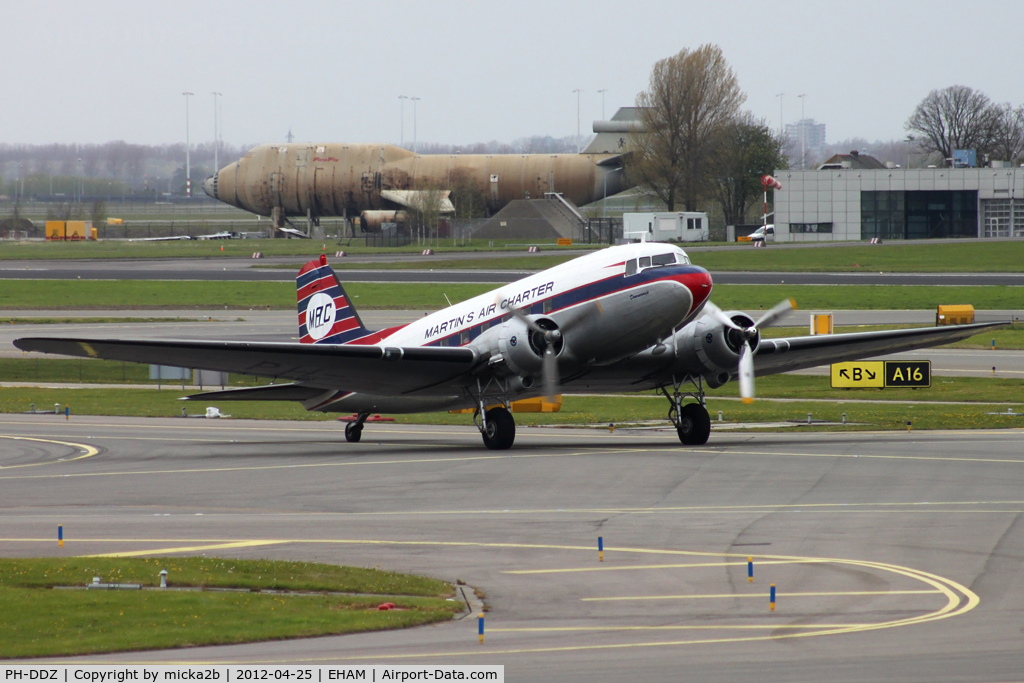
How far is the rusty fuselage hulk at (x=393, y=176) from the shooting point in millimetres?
142250

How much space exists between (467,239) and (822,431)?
106447 mm

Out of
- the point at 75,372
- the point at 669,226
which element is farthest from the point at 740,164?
the point at 75,372

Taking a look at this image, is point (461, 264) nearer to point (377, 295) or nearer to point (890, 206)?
point (377, 295)

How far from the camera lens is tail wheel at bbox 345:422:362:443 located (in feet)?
116

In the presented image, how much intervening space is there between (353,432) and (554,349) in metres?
8.70

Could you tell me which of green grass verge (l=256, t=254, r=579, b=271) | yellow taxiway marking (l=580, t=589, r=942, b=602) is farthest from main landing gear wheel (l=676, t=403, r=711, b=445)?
green grass verge (l=256, t=254, r=579, b=271)

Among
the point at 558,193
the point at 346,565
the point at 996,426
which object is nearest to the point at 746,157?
the point at 558,193

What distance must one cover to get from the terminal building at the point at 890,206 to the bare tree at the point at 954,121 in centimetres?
3676

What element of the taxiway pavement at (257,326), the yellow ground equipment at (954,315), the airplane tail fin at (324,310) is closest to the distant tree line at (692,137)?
the taxiway pavement at (257,326)

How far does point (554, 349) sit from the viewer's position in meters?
29.8

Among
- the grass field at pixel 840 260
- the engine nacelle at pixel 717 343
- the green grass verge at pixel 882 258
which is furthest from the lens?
the grass field at pixel 840 260

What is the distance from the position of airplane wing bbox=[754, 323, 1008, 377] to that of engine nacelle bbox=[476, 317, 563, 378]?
7063 mm

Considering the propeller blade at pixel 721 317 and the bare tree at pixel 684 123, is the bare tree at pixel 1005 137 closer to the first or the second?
the bare tree at pixel 684 123

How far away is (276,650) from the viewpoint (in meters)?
12.4
